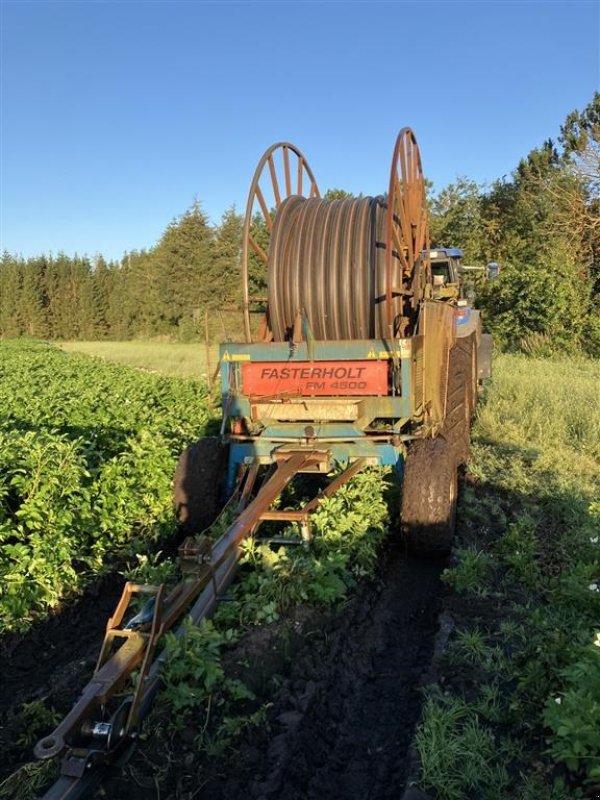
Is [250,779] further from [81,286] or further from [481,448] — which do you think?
[81,286]

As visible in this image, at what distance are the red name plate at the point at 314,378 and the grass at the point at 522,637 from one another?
154 centimetres

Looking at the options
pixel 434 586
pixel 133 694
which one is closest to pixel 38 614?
pixel 133 694

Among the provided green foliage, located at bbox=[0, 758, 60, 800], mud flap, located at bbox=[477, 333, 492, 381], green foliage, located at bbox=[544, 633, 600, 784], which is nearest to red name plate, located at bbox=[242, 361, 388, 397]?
green foliage, located at bbox=[544, 633, 600, 784]

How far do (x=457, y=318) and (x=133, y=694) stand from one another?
6.32 m

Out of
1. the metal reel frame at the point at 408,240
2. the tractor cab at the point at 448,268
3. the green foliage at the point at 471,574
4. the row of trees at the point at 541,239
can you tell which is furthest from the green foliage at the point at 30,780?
the row of trees at the point at 541,239

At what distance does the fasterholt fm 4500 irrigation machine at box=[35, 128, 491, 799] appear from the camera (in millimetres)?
4945

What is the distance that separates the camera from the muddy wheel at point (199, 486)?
5527 millimetres

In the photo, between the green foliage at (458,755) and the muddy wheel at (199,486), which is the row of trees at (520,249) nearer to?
the muddy wheel at (199,486)

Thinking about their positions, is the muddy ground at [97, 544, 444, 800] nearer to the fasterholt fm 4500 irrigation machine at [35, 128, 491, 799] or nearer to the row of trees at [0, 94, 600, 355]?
the fasterholt fm 4500 irrigation machine at [35, 128, 491, 799]

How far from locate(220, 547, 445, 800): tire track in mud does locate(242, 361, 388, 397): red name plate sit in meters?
1.77

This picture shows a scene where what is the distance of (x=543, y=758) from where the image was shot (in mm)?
2625

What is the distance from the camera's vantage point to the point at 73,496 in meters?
5.28

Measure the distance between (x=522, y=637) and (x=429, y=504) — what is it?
57.3 inches

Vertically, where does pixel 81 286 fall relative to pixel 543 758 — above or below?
above
